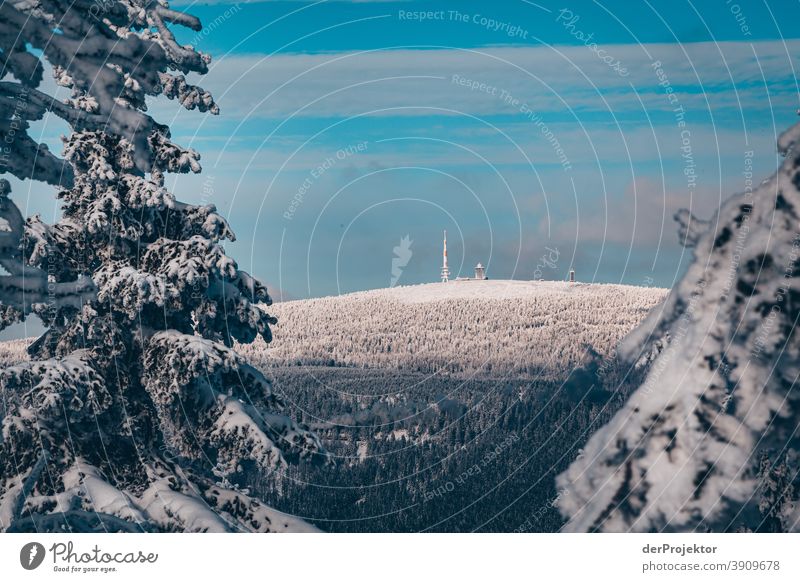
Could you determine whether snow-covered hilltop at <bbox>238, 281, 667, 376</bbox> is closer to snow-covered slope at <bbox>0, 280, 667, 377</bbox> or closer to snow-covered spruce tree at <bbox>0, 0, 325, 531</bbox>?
snow-covered slope at <bbox>0, 280, 667, 377</bbox>

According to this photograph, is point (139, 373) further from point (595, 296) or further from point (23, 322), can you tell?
point (595, 296)

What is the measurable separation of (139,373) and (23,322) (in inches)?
103

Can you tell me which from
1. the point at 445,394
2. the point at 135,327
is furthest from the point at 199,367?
the point at 445,394

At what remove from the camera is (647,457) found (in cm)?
1006

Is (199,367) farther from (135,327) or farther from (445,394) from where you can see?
(445,394)

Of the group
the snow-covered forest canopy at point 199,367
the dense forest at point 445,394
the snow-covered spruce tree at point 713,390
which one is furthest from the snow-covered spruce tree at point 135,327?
the snow-covered spruce tree at point 713,390

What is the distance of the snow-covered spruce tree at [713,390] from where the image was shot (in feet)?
33.0

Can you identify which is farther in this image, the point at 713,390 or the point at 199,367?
the point at 199,367
